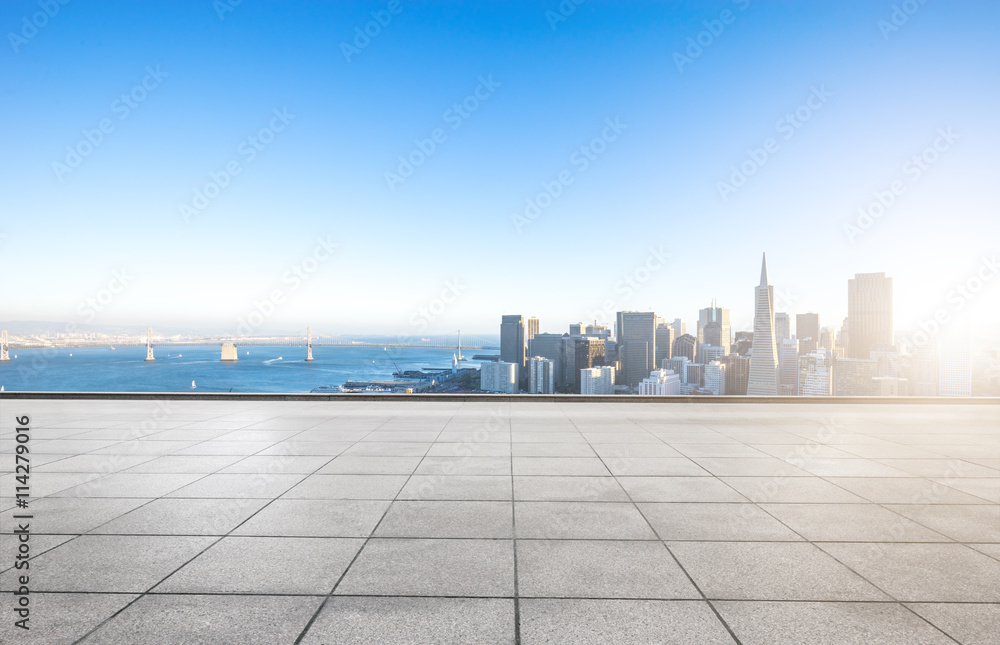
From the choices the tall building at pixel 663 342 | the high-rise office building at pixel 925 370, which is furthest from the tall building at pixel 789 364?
the high-rise office building at pixel 925 370

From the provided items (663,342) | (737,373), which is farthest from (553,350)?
(737,373)

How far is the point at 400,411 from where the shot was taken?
1223cm

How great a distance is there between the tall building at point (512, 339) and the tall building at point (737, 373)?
15707 mm

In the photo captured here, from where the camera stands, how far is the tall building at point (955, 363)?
15.1 meters

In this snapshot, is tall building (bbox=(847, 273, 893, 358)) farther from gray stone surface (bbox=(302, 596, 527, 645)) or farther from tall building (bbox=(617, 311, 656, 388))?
gray stone surface (bbox=(302, 596, 527, 645))

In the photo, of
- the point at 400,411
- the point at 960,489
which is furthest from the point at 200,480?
the point at 960,489

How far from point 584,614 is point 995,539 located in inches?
168

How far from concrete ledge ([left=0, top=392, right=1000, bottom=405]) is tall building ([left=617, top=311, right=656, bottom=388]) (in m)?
12.3

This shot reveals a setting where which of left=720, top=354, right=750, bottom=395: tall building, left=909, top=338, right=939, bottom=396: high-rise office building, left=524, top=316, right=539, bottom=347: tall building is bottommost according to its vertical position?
left=720, top=354, right=750, bottom=395: tall building

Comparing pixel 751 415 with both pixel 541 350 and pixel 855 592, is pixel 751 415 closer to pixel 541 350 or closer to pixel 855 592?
pixel 855 592

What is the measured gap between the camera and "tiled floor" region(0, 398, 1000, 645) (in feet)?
9.75

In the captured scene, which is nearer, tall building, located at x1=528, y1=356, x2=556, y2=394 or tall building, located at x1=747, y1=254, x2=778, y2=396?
tall building, located at x1=528, y1=356, x2=556, y2=394

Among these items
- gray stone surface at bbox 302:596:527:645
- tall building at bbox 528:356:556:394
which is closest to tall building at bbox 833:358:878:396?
tall building at bbox 528:356:556:394

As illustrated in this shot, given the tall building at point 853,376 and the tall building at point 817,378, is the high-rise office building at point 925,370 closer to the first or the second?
the tall building at point 853,376
